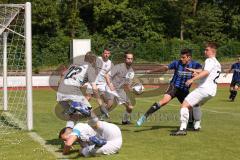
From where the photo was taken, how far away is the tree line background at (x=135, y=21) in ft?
174

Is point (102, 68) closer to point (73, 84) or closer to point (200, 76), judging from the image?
point (200, 76)

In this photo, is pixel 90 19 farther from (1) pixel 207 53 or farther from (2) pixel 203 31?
(1) pixel 207 53

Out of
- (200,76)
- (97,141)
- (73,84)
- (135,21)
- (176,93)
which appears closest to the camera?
(97,141)

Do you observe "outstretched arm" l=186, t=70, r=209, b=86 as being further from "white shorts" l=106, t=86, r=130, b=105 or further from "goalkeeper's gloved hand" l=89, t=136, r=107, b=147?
"goalkeeper's gloved hand" l=89, t=136, r=107, b=147

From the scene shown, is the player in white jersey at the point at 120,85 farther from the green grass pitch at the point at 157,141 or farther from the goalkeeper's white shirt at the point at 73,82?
the goalkeeper's white shirt at the point at 73,82

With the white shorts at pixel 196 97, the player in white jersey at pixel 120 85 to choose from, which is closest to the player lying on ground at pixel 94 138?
the white shorts at pixel 196 97

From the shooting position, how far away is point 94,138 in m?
8.92

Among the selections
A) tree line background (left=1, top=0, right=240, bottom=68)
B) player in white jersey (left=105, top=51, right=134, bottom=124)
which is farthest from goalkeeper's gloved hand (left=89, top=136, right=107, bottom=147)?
tree line background (left=1, top=0, right=240, bottom=68)

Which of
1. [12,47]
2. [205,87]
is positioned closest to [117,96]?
[205,87]

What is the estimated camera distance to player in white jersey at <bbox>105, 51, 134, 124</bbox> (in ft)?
45.0

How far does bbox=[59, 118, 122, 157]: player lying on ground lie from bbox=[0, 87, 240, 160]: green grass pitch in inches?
6.6

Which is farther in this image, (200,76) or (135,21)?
(135,21)

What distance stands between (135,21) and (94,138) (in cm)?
4901

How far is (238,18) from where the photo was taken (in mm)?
59156
